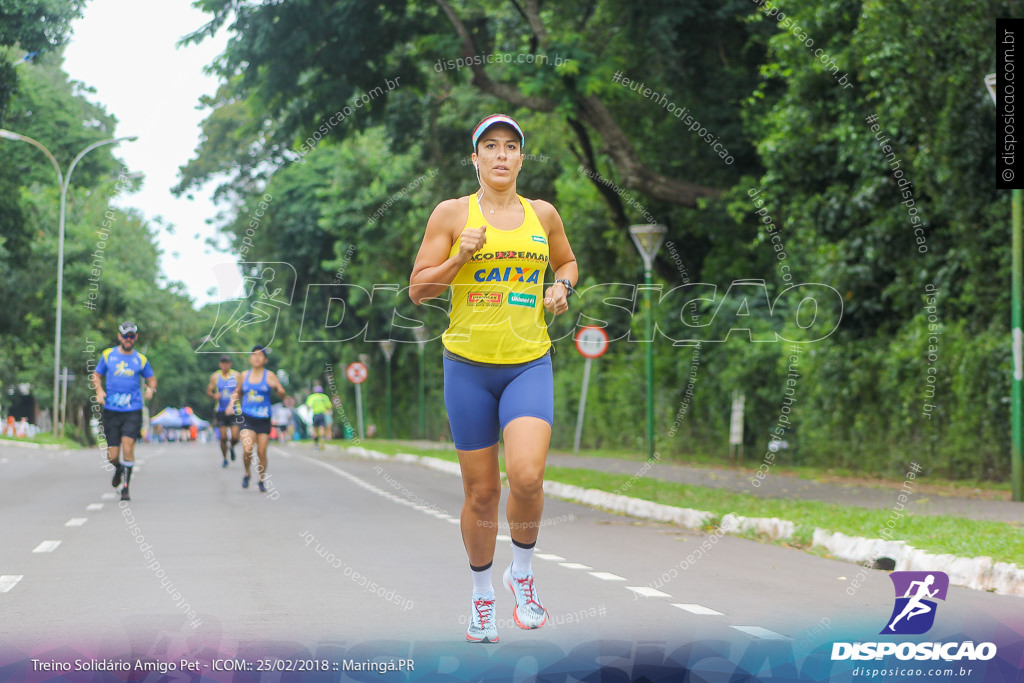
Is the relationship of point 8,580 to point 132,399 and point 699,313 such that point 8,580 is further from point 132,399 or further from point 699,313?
point 699,313

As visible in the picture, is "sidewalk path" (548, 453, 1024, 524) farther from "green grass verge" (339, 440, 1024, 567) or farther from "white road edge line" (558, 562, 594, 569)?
"white road edge line" (558, 562, 594, 569)

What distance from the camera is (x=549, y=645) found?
20.6 feet

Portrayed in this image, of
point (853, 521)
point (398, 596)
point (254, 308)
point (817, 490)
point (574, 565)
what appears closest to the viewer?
point (398, 596)

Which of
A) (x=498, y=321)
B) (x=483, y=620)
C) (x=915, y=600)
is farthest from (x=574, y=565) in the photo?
(x=498, y=321)

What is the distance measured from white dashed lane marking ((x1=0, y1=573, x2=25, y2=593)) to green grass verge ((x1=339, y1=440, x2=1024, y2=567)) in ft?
20.3

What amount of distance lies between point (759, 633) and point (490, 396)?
1.92 metres

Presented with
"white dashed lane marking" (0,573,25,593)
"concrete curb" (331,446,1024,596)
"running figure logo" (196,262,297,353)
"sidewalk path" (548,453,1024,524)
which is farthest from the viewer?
"running figure logo" (196,262,297,353)

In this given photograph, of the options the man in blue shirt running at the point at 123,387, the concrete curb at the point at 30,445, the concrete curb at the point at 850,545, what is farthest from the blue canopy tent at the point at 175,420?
the man in blue shirt running at the point at 123,387

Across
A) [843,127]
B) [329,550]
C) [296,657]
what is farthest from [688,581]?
[843,127]

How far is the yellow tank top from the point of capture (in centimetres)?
589

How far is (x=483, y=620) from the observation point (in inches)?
244

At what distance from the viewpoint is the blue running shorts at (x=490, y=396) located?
5969 mm

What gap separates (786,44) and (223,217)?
79.1 ft

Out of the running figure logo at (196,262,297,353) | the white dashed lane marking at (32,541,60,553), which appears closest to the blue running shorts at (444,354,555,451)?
→ the white dashed lane marking at (32,541,60,553)
